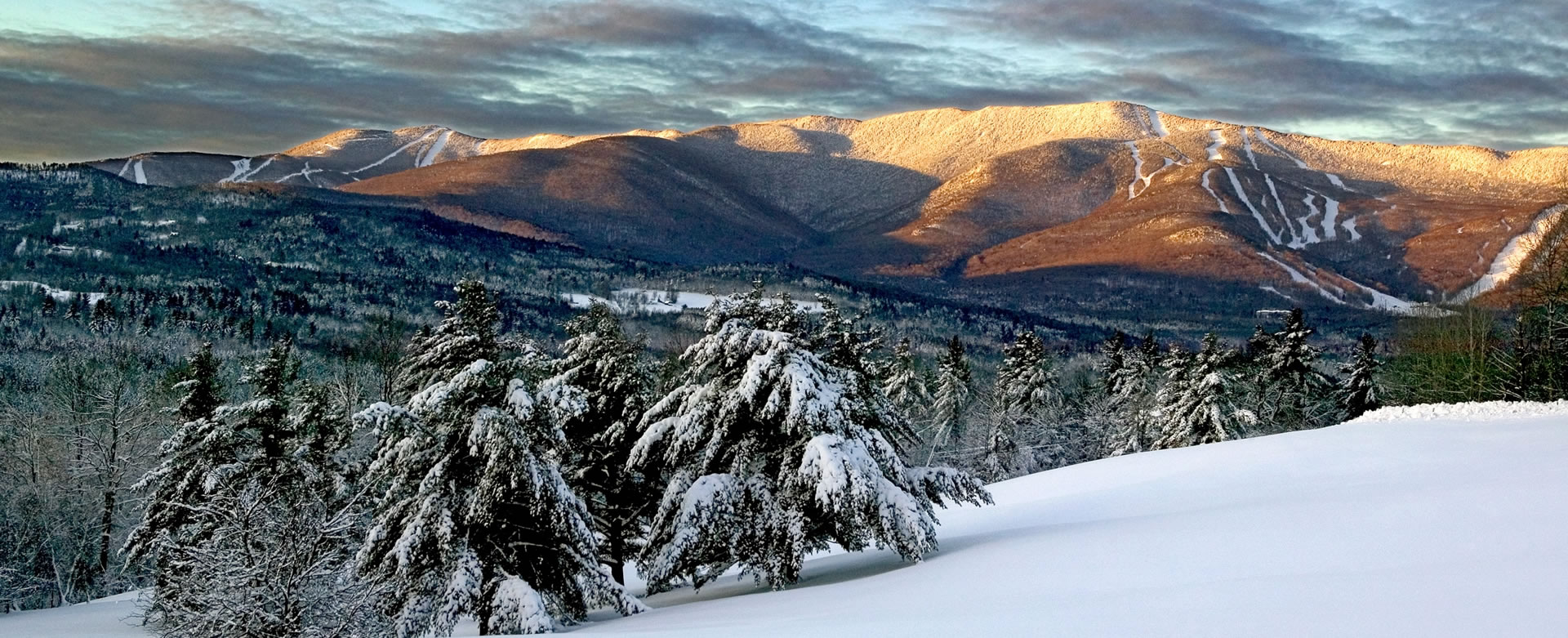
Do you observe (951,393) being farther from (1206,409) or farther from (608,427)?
(608,427)

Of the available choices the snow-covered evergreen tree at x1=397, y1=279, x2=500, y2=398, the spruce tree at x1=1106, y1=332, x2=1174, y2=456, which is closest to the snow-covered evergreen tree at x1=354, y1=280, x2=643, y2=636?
the snow-covered evergreen tree at x1=397, y1=279, x2=500, y2=398

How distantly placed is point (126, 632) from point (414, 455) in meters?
11.1

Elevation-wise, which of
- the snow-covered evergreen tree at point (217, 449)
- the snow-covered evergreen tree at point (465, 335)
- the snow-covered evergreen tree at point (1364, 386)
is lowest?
the snow-covered evergreen tree at point (1364, 386)

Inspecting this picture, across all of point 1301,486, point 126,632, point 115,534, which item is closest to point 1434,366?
point 1301,486

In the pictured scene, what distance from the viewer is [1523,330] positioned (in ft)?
151

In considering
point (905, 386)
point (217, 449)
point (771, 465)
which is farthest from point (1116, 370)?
point (217, 449)

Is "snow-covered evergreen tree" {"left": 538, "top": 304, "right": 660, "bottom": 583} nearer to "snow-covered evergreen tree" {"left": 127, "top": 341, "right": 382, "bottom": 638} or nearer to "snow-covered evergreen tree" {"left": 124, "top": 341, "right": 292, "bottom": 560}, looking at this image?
"snow-covered evergreen tree" {"left": 127, "top": 341, "right": 382, "bottom": 638}

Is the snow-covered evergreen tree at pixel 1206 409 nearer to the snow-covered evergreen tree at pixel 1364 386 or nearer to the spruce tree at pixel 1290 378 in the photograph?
the spruce tree at pixel 1290 378

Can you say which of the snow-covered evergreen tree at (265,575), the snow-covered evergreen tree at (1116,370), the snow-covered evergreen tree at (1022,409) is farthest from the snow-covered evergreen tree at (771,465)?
the snow-covered evergreen tree at (1116,370)

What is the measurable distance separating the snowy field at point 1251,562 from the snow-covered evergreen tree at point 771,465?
0.90m

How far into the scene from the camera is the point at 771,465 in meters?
23.6

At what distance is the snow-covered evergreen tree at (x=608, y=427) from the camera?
28359mm

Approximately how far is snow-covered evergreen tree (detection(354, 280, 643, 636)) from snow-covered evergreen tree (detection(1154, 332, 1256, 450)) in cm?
3236

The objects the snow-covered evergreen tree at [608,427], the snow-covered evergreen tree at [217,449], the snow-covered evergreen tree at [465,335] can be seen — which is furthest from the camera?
the snow-covered evergreen tree at [217,449]
